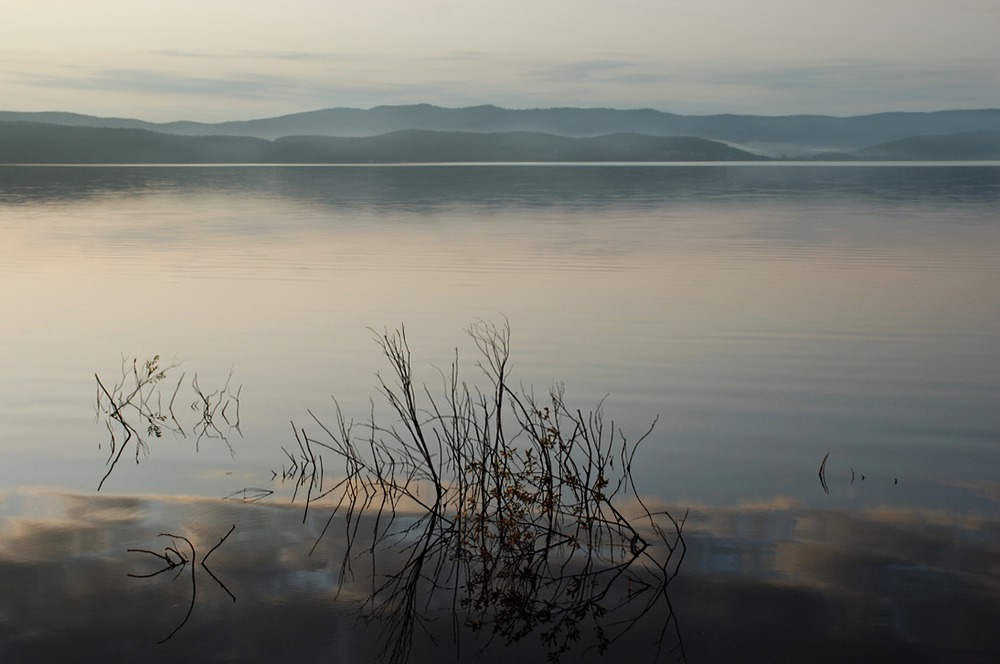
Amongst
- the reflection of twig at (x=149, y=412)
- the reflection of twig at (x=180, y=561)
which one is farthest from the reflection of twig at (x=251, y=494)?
the reflection of twig at (x=149, y=412)

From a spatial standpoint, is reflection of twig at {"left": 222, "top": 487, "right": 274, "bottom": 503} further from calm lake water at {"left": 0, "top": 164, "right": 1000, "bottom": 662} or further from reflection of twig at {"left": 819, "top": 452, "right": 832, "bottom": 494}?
reflection of twig at {"left": 819, "top": 452, "right": 832, "bottom": 494}

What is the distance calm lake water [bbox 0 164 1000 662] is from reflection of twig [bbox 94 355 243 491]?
0.13 m

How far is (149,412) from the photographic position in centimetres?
1238

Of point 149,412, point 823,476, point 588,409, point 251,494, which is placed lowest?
point 149,412

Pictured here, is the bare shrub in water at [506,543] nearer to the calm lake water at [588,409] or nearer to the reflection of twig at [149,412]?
the calm lake water at [588,409]

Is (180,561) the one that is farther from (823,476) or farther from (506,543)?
(823,476)

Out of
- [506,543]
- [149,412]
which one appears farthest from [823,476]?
[149,412]

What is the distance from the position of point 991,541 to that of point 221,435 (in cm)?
695

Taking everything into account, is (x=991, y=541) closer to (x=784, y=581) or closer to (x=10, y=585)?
(x=784, y=581)

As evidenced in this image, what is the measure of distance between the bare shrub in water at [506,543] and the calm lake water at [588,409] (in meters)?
0.25

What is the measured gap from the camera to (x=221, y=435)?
37.8 ft

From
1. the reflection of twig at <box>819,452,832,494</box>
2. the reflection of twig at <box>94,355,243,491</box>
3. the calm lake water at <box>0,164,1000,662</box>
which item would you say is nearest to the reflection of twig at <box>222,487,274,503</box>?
the calm lake water at <box>0,164,1000,662</box>

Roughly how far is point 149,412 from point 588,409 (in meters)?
4.60

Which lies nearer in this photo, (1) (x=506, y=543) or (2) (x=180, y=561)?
(2) (x=180, y=561)
